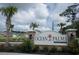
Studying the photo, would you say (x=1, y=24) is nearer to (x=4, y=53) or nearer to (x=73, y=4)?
(x=4, y=53)

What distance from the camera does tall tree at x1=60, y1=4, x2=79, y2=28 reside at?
17.9 ft

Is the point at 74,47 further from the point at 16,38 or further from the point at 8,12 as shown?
the point at 8,12

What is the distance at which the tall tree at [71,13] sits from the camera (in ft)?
17.9

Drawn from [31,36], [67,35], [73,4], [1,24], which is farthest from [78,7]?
[1,24]

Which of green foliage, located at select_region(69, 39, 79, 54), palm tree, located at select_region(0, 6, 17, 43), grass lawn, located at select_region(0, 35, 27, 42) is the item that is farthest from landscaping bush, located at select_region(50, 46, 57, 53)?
palm tree, located at select_region(0, 6, 17, 43)

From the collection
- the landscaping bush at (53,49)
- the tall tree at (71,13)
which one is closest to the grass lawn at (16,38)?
the landscaping bush at (53,49)

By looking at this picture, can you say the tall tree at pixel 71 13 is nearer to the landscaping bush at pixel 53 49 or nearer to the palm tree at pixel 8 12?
the landscaping bush at pixel 53 49

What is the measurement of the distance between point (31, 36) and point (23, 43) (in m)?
0.24

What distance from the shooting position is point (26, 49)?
5469 mm

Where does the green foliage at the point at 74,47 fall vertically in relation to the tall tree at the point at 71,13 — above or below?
below

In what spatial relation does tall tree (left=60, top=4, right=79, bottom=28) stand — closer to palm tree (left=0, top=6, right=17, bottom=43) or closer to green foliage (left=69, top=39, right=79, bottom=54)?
green foliage (left=69, top=39, right=79, bottom=54)

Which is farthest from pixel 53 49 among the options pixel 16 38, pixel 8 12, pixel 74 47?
pixel 8 12

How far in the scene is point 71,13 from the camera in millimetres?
5516
